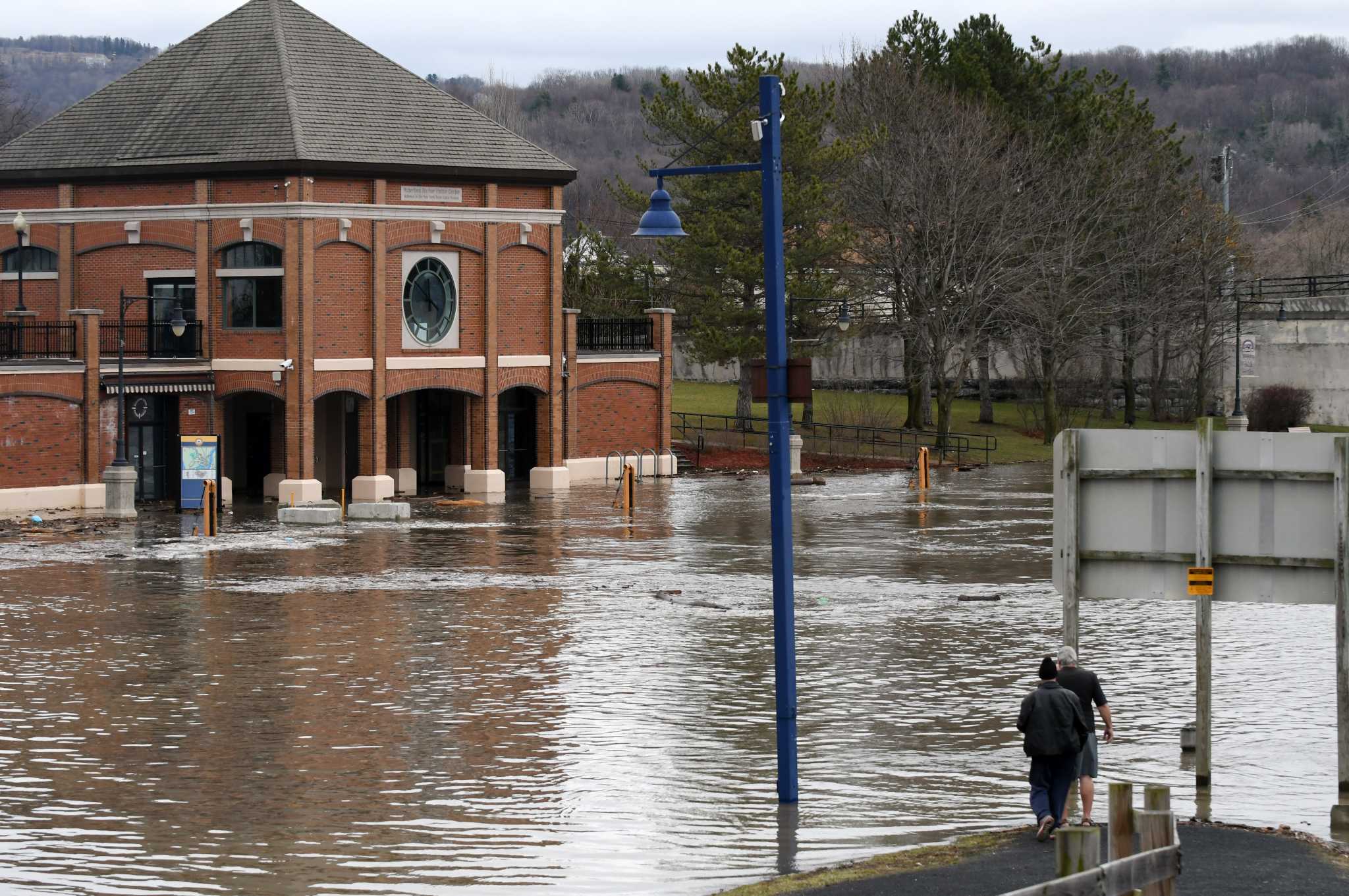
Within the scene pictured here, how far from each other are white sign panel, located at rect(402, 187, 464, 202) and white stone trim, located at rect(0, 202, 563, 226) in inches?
8.2

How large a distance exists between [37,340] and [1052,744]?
39.9 metres

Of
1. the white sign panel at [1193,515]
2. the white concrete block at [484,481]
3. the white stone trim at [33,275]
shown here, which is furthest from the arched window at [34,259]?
the white sign panel at [1193,515]

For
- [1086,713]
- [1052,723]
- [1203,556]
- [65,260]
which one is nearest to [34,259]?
[65,260]

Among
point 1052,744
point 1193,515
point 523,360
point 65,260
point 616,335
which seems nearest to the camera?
point 1052,744

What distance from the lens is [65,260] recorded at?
50.0 m

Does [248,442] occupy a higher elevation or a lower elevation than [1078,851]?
higher

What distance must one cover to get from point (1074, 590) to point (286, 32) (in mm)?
42420

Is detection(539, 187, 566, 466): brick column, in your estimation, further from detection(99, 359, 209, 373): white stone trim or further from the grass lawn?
the grass lawn

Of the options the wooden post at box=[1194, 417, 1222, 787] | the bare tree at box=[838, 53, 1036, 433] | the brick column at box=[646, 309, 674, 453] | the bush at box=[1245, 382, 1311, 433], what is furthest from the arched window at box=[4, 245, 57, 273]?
the bush at box=[1245, 382, 1311, 433]

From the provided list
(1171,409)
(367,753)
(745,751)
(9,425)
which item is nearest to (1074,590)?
(745,751)

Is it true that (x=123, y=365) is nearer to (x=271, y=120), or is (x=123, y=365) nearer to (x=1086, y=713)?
(x=271, y=120)

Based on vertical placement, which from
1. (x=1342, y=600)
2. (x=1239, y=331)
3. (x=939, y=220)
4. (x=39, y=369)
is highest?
(x=939, y=220)

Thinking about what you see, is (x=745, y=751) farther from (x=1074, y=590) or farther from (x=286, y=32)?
(x=286, y=32)

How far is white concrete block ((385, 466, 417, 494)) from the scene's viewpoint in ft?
170
